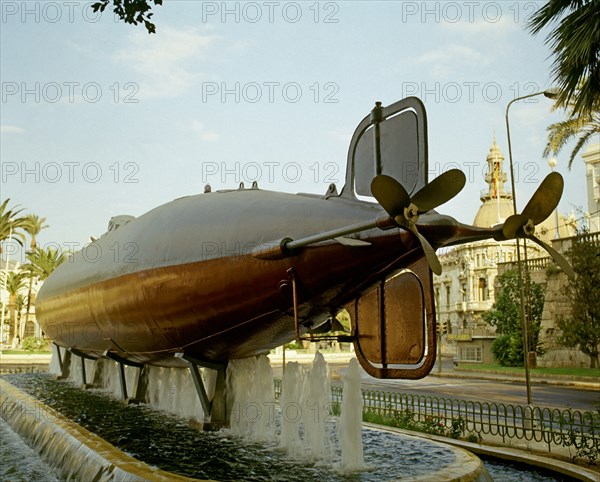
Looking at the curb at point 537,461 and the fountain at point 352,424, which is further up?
the fountain at point 352,424

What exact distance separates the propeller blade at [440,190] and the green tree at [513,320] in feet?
110

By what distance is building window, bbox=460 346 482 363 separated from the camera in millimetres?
42812

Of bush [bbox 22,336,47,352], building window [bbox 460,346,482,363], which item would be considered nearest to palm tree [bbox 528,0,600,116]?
building window [bbox 460,346,482,363]

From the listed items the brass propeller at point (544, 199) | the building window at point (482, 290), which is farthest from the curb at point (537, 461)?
the building window at point (482, 290)

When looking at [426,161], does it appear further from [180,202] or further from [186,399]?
[186,399]

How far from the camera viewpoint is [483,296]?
74562 millimetres

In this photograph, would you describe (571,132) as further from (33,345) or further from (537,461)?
(33,345)

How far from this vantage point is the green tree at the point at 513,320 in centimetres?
3866

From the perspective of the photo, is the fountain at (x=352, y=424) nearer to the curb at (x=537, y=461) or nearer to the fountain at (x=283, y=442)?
the fountain at (x=283, y=442)

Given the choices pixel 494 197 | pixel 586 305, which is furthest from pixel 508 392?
pixel 494 197

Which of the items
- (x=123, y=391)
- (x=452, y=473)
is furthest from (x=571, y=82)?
(x=123, y=391)

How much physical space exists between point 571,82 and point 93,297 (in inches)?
428

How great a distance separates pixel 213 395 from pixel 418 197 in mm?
5148

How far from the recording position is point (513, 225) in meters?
5.74
